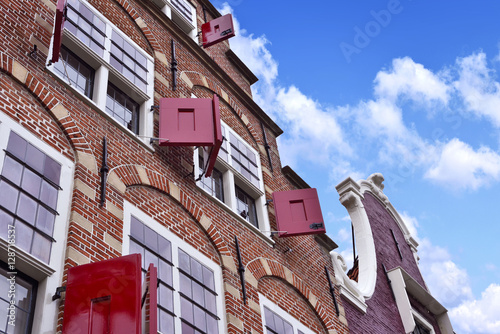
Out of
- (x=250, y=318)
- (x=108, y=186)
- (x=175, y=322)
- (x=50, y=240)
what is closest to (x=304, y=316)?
(x=250, y=318)

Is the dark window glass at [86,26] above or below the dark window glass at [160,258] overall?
above

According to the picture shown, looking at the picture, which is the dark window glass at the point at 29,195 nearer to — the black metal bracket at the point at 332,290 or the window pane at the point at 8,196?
the window pane at the point at 8,196

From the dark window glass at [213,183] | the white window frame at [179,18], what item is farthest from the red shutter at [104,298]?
the white window frame at [179,18]

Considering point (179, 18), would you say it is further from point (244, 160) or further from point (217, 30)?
point (244, 160)

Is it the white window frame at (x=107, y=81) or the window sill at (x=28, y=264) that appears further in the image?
the white window frame at (x=107, y=81)

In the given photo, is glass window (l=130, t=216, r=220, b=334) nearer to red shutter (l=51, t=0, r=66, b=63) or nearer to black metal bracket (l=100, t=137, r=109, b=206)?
black metal bracket (l=100, t=137, r=109, b=206)

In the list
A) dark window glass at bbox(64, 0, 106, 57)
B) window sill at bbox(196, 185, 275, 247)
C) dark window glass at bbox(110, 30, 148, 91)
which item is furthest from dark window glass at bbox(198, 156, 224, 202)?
dark window glass at bbox(64, 0, 106, 57)

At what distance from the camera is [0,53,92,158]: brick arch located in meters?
7.41

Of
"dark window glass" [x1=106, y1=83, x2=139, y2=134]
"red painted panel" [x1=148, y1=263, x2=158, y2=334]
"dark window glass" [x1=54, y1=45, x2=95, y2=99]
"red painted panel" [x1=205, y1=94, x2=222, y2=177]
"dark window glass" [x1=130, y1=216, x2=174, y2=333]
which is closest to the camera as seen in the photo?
"red painted panel" [x1=148, y1=263, x2=158, y2=334]

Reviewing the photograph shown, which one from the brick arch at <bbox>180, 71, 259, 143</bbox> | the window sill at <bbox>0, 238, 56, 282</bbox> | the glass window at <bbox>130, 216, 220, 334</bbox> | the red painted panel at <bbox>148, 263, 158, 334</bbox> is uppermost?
the brick arch at <bbox>180, 71, 259, 143</bbox>

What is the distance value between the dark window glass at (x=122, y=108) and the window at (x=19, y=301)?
3507 mm

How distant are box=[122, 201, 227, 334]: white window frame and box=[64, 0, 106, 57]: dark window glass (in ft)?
9.12

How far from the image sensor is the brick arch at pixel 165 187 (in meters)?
7.83

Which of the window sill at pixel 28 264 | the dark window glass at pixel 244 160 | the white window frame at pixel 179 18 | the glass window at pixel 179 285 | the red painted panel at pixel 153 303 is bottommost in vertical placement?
the red painted panel at pixel 153 303
